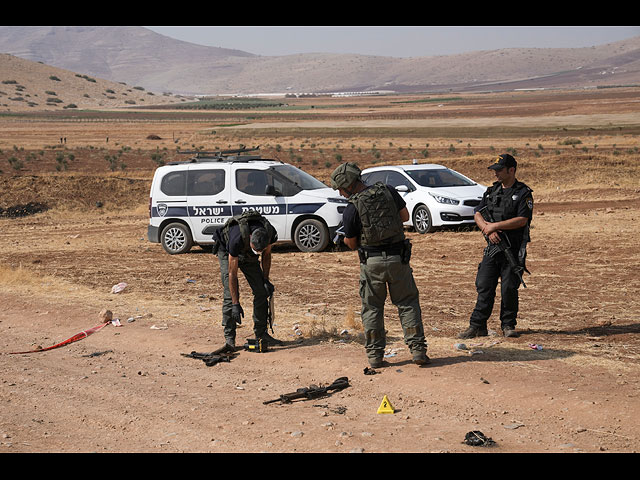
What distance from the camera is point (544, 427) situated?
6039mm

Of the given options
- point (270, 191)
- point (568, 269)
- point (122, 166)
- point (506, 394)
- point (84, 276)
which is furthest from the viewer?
point (122, 166)

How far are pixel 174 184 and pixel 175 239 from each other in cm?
112

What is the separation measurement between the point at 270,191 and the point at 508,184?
7.57 metres

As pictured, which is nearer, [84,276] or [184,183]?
[84,276]

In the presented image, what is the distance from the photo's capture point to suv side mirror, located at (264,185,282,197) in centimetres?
1538

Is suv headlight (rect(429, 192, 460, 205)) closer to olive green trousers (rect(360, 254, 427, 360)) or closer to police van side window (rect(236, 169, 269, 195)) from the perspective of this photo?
police van side window (rect(236, 169, 269, 195))

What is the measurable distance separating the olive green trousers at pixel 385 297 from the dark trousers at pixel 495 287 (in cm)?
Answer: 145

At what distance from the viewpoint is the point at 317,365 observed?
7.98m

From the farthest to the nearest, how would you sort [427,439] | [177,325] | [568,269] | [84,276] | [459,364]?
[84,276]
[568,269]
[177,325]
[459,364]
[427,439]

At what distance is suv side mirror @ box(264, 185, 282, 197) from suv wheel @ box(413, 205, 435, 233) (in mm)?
3979

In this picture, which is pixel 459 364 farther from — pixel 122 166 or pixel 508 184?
pixel 122 166

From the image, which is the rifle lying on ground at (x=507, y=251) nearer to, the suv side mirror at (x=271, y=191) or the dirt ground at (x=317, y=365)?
the dirt ground at (x=317, y=365)

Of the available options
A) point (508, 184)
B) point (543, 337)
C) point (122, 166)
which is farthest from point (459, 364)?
point (122, 166)
